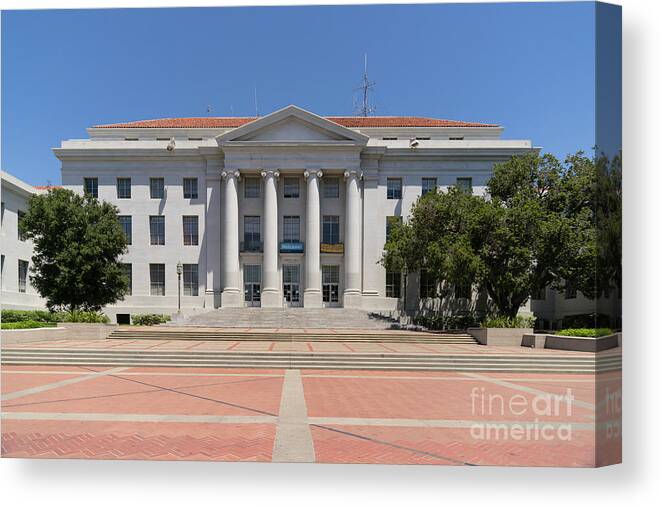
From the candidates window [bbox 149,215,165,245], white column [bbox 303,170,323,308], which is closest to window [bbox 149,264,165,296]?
window [bbox 149,215,165,245]

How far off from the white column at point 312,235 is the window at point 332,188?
1727mm

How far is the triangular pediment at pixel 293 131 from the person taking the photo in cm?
3778

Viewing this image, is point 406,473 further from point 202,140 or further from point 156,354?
point 202,140

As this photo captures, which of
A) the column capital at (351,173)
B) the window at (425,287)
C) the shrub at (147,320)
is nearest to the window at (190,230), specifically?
the shrub at (147,320)

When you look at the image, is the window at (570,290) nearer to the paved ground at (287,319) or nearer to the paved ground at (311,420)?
the paved ground at (287,319)

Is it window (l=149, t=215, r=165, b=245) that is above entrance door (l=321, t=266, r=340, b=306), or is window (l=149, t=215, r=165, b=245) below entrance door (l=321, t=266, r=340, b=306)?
above

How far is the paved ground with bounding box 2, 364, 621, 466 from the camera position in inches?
250

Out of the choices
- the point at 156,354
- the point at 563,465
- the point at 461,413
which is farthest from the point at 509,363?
the point at 156,354

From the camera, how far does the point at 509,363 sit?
15664 mm

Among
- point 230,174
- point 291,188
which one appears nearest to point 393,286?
point 291,188

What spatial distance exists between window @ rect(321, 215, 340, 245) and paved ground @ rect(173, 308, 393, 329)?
724cm

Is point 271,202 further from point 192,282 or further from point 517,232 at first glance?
point 517,232

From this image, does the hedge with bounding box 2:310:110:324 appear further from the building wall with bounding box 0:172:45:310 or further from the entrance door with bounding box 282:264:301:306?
the entrance door with bounding box 282:264:301:306

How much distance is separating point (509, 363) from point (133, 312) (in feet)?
105
